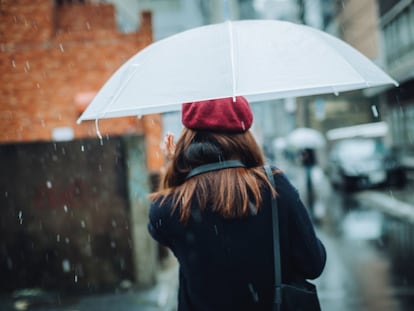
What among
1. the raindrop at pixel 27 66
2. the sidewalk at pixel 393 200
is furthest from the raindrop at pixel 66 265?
the sidewalk at pixel 393 200

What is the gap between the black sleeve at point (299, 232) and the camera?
6.48 feet

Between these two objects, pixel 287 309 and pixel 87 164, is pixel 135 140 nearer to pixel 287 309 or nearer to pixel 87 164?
pixel 87 164

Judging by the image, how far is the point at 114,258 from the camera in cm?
660

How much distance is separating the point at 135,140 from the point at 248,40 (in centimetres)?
433

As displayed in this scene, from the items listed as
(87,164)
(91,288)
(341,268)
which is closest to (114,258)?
(91,288)

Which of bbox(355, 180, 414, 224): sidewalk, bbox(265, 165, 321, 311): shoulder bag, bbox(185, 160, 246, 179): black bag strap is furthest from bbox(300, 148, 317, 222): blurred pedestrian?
bbox(185, 160, 246, 179): black bag strap

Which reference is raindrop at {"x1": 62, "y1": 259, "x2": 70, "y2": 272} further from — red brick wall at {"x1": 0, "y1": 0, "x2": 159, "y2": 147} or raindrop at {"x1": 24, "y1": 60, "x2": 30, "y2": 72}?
raindrop at {"x1": 24, "y1": 60, "x2": 30, "y2": 72}

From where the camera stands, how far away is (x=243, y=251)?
2.00 meters

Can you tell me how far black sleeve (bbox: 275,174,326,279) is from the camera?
6.48 ft

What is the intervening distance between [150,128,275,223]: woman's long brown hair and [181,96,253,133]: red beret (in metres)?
0.03

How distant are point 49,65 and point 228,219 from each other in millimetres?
9694

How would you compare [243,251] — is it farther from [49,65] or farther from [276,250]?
[49,65]

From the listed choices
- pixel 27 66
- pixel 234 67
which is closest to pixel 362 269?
pixel 234 67

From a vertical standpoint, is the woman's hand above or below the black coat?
above
